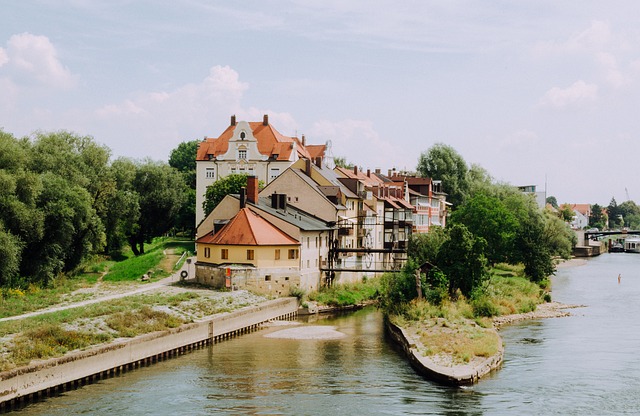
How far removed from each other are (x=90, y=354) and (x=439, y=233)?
3607 cm

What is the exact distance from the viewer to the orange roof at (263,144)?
88312mm

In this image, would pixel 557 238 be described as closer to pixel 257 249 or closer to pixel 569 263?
pixel 569 263

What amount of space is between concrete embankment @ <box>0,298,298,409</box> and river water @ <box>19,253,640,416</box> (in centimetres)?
74

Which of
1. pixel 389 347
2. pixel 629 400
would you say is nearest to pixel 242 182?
pixel 389 347

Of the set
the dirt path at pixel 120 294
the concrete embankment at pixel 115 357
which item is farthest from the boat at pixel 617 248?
the concrete embankment at pixel 115 357

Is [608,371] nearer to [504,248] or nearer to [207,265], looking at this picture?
[207,265]

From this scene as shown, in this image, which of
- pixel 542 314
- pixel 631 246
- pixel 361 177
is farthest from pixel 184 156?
pixel 631 246

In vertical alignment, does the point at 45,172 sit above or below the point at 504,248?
above

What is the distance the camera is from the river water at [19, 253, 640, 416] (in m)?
29.7

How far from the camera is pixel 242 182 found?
258 feet

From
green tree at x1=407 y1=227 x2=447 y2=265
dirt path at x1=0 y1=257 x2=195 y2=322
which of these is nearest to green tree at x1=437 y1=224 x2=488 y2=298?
green tree at x1=407 y1=227 x2=447 y2=265

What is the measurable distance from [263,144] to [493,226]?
91.3 ft

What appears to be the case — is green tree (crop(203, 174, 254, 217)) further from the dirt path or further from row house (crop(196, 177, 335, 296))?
row house (crop(196, 177, 335, 296))

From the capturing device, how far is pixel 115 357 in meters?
35.4
